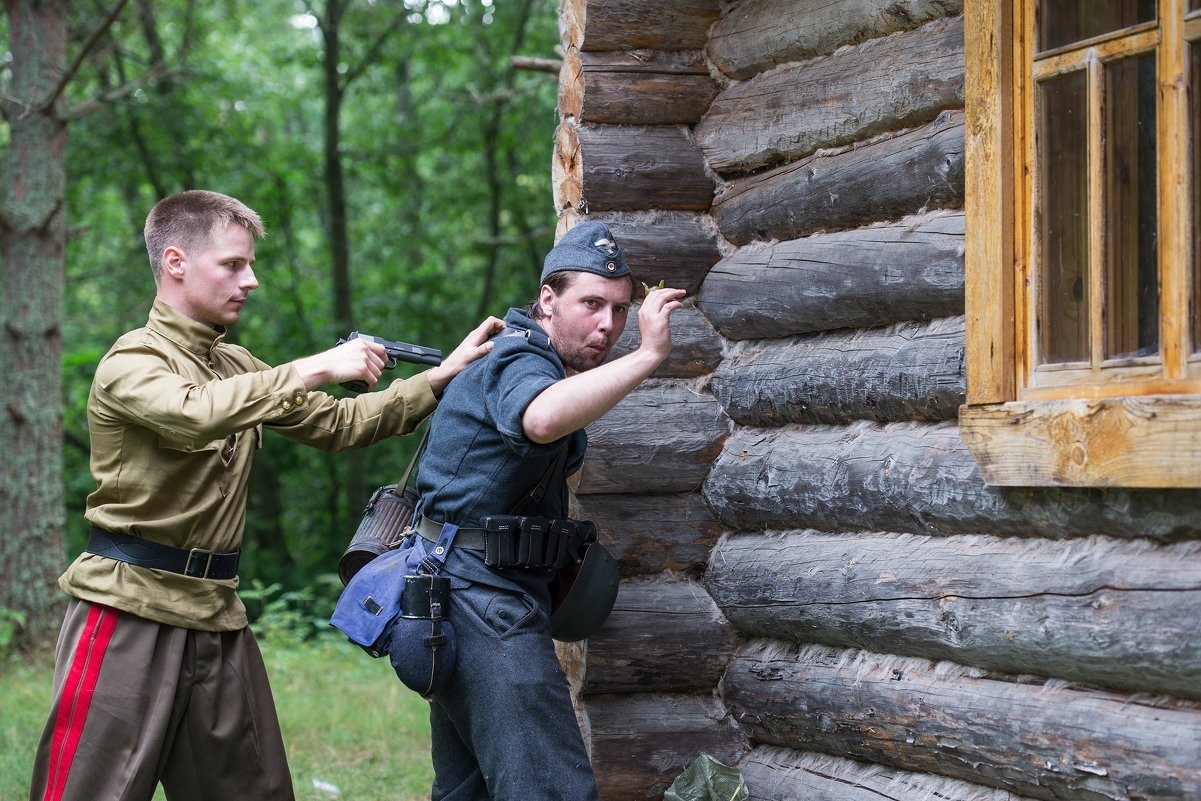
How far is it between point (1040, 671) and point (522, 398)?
1537mm

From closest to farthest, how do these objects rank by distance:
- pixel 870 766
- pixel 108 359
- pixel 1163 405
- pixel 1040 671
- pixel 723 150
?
pixel 1163 405 < pixel 1040 671 < pixel 108 359 < pixel 870 766 < pixel 723 150

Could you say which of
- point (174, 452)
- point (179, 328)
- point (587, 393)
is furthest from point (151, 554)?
point (587, 393)

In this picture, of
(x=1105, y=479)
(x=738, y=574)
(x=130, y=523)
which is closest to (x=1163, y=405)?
(x=1105, y=479)

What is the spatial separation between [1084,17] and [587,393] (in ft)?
5.33

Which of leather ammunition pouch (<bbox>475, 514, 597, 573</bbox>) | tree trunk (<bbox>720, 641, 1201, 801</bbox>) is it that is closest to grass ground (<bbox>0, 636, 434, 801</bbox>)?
tree trunk (<bbox>720, 641, 1201, 801</bbox>)

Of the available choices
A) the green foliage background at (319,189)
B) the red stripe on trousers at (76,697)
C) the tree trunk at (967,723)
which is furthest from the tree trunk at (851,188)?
the green foliage background at (319,189)

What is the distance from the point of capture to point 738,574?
14.5ft

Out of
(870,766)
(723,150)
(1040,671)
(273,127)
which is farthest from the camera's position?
(273,127)

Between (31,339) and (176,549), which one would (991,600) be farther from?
(31,339)

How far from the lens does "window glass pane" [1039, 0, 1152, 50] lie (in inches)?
120

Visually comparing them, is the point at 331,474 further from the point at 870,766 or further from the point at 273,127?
the point at 870,766

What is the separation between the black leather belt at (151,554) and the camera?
3.68m

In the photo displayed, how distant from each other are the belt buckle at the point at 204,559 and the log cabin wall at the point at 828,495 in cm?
135

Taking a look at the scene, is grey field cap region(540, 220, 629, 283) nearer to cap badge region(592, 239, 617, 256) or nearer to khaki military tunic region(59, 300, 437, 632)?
cap badge region(592, 239, 617, 256)
